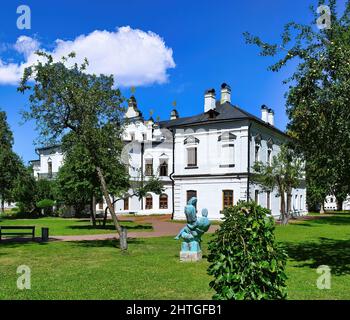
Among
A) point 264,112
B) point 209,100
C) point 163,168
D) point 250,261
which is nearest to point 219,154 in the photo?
point 209,100

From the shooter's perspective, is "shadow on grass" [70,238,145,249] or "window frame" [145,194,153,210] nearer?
"shadow on grass" [70,238,145,249]

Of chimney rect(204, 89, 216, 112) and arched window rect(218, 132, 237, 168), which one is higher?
chimney rect(204, 89, 216, 112)

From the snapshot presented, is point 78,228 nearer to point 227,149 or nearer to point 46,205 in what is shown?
point 227,149

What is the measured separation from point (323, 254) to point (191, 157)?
80.4ft

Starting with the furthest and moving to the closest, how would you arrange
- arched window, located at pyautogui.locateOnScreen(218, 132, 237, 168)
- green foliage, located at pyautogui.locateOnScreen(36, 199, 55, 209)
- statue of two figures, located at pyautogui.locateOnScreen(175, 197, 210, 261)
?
green foliage, located at pyautogui.locateOnScreen(36, 199, 55, 209) < arched window, located at pyautogui.locateOnScreen(218, 132, 237, 168) < statue of two figures, located at pyautogui.locateOnScreen(175, 197, 210, 261)

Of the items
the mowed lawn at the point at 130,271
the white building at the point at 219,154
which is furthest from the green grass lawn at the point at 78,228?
the mowed lawn at the point at 130,271

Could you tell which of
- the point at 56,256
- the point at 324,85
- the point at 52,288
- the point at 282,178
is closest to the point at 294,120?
the point at 324,85

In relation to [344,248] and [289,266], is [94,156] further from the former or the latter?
[344,248]

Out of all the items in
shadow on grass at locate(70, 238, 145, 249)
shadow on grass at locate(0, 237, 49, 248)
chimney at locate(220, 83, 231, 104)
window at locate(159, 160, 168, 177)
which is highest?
chimney at locate(220, 83, 231, 104)

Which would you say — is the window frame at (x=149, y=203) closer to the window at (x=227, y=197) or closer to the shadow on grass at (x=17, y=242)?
the window at (x=227, y=197)

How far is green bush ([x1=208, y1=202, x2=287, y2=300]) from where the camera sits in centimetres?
641

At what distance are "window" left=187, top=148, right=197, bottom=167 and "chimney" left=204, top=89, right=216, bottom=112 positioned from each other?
14.1ft

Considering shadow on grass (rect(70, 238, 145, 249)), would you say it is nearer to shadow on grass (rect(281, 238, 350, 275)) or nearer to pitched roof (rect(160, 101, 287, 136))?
shadow on grass (rect(281, 238, 350, 275))

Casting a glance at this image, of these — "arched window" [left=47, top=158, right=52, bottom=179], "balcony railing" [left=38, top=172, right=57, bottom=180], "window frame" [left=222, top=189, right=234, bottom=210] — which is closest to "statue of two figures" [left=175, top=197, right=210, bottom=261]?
"window frame" [left=222, top=189, right=234, bottom=210]
